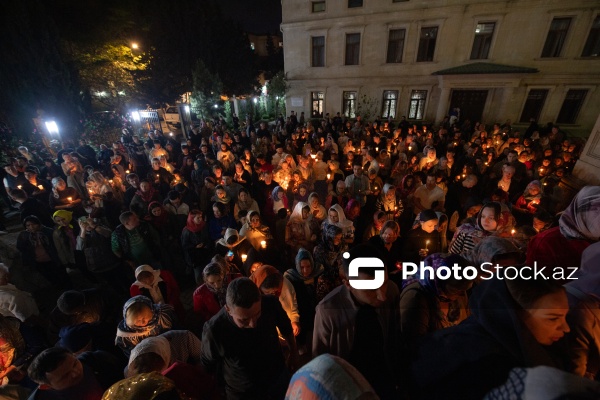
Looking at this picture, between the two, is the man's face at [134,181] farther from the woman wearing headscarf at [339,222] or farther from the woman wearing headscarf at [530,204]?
the woman wearing headscarf at [530,204]

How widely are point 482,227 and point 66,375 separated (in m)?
4.66

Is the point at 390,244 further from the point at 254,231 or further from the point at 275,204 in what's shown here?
the point at 275,204

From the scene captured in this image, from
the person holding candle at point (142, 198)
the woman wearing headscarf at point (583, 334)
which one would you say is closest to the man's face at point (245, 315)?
the woman wearing headscarf at point (583, 334)

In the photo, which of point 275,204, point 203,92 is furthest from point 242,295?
point 203,92

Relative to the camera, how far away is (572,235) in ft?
7.88

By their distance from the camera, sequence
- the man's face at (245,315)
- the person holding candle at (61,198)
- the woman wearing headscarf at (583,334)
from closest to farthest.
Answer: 1. the woman wearing headscarf at (583,334)
2. the man's face at (245,315)
3. the person holding candle at (61,198)

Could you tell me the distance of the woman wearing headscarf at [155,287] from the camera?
127 inches

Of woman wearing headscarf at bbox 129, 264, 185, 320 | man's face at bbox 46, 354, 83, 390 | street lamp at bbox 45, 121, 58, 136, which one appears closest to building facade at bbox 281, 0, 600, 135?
street lamp at bbox 45, 121, 58, 136

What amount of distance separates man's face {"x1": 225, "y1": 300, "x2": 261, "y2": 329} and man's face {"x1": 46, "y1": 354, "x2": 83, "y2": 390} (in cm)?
118

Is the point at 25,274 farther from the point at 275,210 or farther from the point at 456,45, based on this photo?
the point at 456,45

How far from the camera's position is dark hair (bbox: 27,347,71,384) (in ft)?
5.80

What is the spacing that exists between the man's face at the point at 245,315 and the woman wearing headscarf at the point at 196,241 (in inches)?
Answer: 109

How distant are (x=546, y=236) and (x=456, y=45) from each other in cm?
1943

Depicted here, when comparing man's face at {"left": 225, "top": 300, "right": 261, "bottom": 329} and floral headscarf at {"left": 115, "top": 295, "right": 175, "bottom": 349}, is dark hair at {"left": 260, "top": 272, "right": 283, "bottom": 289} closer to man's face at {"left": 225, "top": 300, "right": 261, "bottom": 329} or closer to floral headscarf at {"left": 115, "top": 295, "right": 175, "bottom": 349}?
man's face at {"left": 225, "top": 300, "right": 261, "bottom": 329}
